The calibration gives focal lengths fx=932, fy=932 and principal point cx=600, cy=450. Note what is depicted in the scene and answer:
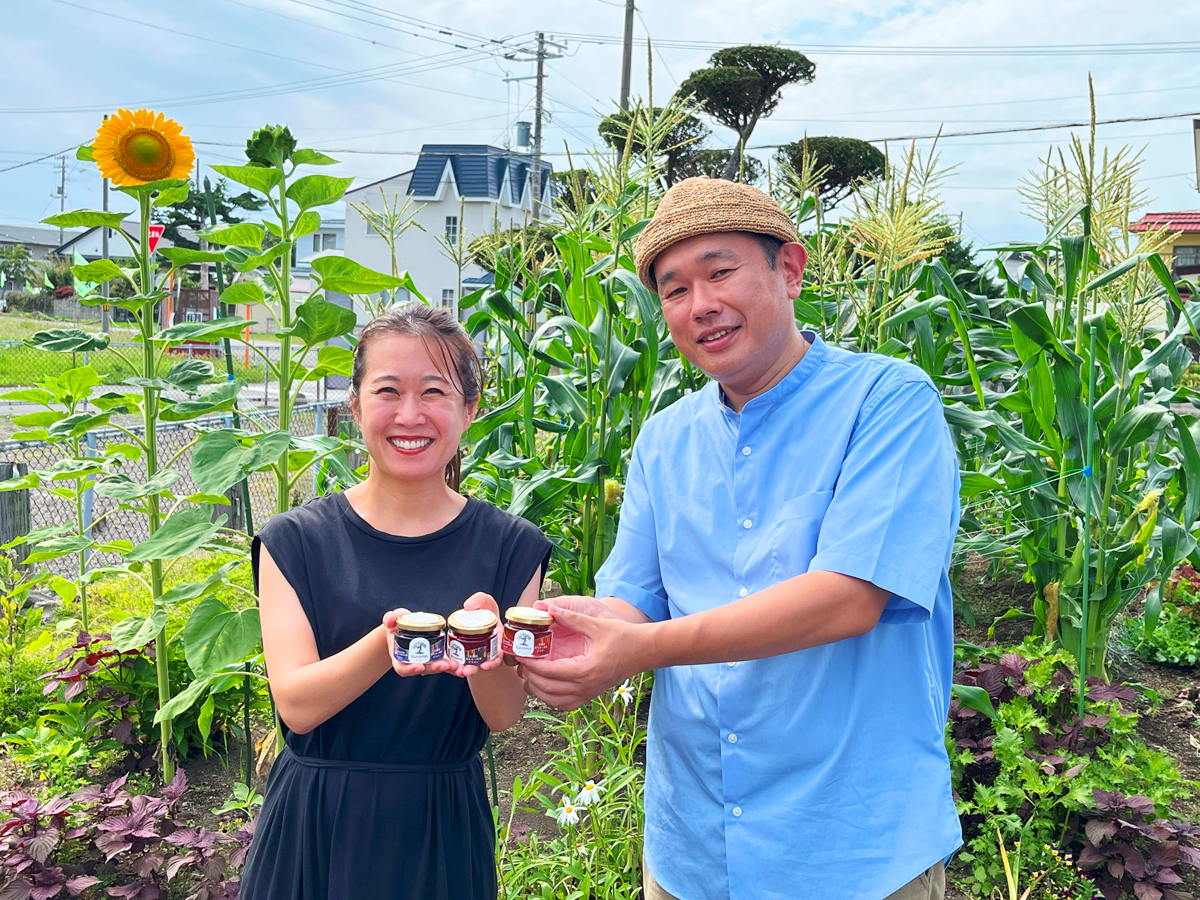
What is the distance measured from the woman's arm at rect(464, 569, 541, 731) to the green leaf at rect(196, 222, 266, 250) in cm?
126

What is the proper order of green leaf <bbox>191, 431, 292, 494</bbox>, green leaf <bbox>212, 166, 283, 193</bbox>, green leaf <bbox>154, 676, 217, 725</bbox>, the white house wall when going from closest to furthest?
1. green leaf <bbox>191, 431, 292, 494</bbox>
2. green leaf <bbox>212, 166, 283, 193</bbox>
3. green leaf <bbox>154, 676, 217, 725</bbox>
4. the white house wall

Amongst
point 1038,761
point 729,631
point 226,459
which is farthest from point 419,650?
point 1038,761

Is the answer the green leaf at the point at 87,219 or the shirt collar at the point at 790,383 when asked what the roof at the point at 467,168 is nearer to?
A: the green leaf at the point at 87,219

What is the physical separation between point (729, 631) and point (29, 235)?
255 ft

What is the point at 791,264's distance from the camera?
1.50 metres

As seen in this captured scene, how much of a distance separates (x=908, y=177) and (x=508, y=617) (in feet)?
6.51

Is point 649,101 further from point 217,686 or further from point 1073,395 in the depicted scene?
point 217,686

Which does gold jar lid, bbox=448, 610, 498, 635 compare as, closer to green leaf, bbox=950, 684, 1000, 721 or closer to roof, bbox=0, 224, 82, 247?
green leaf, bbox=950, 684, 1000, 721

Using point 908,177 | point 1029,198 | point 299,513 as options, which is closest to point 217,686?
point 299,513

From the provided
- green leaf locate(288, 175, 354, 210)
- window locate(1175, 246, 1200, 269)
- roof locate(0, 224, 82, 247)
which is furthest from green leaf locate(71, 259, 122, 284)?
roof locate(0, 224, 82, 247)

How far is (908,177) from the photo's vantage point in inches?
106

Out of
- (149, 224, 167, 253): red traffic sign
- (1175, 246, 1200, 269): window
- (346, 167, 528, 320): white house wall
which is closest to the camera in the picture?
(149, 224, 167, 253): red traffic sign

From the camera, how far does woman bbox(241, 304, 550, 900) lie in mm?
1437

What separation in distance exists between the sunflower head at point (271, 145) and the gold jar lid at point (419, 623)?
1.38 meters
